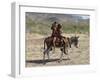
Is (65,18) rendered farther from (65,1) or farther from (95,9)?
(95,9)

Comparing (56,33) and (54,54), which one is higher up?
(56,33)

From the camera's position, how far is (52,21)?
5.38ft

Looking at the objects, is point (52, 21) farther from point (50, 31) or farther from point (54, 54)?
point (54, 54)

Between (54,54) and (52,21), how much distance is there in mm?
216

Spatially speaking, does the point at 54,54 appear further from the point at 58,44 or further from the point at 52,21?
the point at 52,21

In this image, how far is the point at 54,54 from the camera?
166 cm

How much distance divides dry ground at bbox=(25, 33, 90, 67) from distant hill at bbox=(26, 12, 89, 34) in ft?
0.13

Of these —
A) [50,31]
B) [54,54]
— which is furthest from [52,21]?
[54,54]

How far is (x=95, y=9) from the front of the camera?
179 cm

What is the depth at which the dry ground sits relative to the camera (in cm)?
158

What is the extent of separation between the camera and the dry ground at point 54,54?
158cm

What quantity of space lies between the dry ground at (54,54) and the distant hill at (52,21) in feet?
0.13

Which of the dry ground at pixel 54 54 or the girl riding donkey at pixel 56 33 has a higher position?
the girl riding donkey at pixel 56 33

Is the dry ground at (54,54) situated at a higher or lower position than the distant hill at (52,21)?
lower
